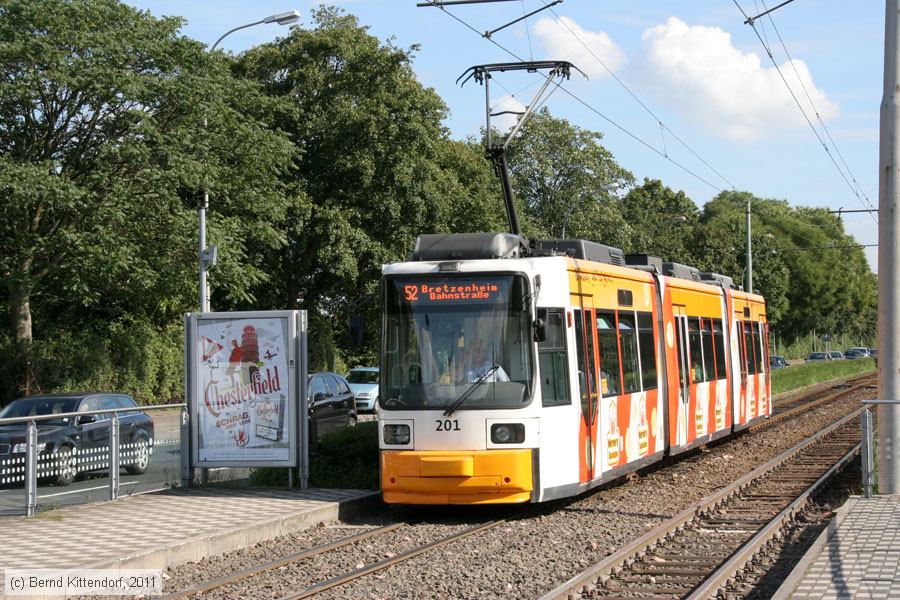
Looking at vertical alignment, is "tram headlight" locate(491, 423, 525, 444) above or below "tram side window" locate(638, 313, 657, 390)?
below

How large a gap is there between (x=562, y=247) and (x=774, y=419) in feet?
53.5

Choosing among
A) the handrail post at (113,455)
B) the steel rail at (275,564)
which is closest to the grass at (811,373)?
the handrail post at (113,455)

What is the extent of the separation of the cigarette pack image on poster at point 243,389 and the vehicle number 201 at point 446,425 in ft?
9.37

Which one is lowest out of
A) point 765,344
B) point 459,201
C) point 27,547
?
point 27,547

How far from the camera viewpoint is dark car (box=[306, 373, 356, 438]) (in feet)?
75.4

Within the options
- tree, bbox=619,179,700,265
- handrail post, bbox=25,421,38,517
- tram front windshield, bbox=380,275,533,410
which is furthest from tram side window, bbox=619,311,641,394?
tree, bbox=619,179,700,265

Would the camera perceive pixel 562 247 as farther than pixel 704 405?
No

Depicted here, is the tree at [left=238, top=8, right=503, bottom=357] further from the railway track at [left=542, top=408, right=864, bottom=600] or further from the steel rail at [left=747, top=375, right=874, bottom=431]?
the railway track at [left=542, top=408, right=864, bottom=600]

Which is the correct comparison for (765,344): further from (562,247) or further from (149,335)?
(149,335)

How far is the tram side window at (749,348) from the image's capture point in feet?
79.5

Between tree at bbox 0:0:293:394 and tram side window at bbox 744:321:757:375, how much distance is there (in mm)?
14380

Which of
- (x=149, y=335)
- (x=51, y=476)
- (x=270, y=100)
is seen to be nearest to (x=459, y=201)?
(x=270, y=100)

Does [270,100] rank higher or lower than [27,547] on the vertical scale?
higher

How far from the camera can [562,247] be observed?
50.3 feet
